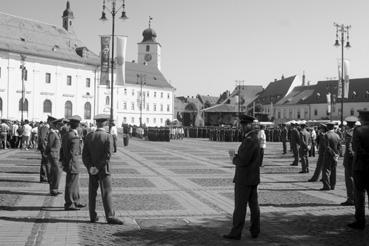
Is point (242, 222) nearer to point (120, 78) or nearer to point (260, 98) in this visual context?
point (120, 78)

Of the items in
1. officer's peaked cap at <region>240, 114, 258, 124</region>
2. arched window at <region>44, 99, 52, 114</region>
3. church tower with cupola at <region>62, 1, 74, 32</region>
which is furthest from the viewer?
church tower with cupola at <region>62, 1, 74, 32</region>

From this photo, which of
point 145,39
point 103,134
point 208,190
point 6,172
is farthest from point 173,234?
point 145,39

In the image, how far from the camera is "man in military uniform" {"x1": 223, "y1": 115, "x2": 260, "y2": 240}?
712 cm

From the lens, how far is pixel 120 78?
28016 millimetres

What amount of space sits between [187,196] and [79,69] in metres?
66.1

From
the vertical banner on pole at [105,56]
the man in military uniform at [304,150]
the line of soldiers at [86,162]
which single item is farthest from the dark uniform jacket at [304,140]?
the vertical banner on pole at [105,56]

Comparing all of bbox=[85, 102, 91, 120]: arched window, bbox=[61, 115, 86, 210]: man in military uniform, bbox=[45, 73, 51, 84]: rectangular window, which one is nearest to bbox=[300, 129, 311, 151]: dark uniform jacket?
bbox=[61, 115, 86, 210]: man in military uniform

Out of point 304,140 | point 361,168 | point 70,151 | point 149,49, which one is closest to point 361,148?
point 361,168

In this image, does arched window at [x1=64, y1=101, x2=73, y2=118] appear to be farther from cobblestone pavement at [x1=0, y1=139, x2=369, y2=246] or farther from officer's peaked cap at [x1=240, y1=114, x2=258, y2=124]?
officer's peaked cap at [x1=240, y1=114, x2=258, y2=124]

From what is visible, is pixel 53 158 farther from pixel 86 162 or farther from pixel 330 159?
pixel 330 159

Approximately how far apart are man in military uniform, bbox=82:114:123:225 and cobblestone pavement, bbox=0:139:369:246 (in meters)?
0.30

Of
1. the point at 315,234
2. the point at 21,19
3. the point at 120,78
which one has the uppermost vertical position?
the point at 21,19

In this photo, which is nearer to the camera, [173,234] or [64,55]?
[173,234]

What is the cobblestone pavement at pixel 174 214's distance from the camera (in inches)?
281
